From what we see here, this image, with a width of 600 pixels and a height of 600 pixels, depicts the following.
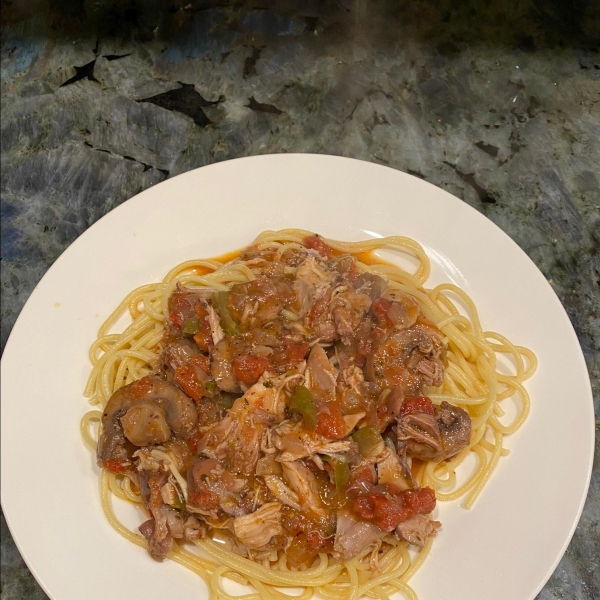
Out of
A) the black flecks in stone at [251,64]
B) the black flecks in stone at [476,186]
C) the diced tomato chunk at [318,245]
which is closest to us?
the diced tomato chunk at [318,245]

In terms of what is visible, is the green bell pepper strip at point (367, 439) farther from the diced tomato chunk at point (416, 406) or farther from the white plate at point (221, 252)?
the white plate at point (221, 252)

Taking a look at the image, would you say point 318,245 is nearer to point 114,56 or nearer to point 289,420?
point 289,420

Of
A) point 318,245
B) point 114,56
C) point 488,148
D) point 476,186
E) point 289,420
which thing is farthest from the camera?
point 114,56

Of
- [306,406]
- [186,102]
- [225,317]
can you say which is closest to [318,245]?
[225,317]

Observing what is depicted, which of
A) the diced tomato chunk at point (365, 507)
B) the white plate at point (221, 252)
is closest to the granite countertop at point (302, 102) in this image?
the white plate at point (221, 252)

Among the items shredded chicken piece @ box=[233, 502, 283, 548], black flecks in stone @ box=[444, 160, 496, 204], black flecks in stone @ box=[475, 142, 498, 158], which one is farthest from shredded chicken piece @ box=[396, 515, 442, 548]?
black flecks in stone @ box=[475, 142, 498, 158]

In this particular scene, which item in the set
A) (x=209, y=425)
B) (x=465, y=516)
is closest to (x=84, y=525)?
(x=209, y=425)
